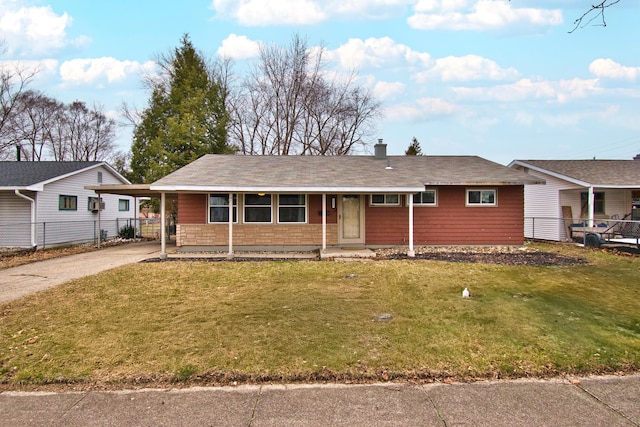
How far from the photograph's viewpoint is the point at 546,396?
10.6 ft

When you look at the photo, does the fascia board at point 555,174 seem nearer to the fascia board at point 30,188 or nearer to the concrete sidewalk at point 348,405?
the concrete sidewalk at point 348,405

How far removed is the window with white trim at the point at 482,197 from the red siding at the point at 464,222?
16 cm

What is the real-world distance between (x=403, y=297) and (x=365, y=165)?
29.1 feet

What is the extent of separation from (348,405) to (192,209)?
11.1 metres

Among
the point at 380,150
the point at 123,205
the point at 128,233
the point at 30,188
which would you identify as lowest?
the point at 128,233

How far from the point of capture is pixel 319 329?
4.84 metres

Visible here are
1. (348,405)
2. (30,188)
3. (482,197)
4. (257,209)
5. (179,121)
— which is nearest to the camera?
(348,405)

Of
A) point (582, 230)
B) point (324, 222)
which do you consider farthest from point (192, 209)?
point (582, 230)

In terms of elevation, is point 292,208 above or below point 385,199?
below

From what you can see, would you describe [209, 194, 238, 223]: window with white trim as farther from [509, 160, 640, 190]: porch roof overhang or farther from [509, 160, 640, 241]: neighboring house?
[509, 160, 640, 190]: porch roof overhang

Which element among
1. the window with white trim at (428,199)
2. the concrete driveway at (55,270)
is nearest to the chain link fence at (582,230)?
the window with white trim at (428,199)

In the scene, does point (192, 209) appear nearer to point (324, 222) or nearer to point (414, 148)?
point (324, 222)

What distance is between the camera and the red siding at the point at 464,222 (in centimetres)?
1339

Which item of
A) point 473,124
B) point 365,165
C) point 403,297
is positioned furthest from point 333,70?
point 403,297
